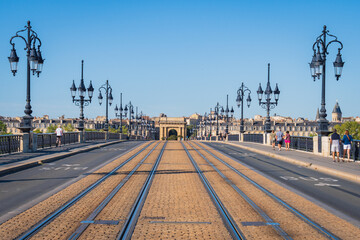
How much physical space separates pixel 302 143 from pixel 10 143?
1866 centimetres


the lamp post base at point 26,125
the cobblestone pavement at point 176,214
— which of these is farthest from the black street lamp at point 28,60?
the cobblestone pavement at point 176,214

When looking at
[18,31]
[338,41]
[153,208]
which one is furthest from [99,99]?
[153,208]

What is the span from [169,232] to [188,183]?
20.1 ft

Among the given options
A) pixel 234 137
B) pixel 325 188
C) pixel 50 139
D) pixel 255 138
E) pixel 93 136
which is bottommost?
pixel 325 188

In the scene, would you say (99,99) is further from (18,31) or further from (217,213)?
(217,213)

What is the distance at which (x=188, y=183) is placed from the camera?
13.0 metres

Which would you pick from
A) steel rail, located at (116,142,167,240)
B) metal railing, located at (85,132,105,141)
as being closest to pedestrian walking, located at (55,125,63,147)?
metal railing, located at (85,132,105,141)

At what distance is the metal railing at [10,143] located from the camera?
20594mm

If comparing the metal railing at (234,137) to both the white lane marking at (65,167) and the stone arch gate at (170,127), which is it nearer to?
the white lane marking at (65,167)

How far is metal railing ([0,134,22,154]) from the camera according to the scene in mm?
20594

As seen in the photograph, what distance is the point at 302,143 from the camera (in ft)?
95.9

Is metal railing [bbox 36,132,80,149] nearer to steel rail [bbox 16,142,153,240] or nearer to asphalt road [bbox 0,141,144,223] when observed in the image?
asphalt road [bbox 0,141,144,223]

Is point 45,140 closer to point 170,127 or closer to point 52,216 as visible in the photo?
point 52,216

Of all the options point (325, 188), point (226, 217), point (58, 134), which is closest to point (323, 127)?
point (325, 188)
